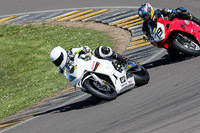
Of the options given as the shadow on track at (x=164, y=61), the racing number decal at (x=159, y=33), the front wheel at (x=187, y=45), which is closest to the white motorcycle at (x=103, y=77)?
the front wheel at (x=187, y=45)

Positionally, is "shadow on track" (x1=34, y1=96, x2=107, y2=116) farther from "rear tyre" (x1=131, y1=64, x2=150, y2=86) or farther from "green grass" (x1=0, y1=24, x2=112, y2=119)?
"green grass" (x1=0, y1=24, x2=112, y2=119)

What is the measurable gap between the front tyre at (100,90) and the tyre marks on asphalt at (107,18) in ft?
14.4

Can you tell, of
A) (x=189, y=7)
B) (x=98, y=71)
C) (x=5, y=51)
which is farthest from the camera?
(x=5, y=51)

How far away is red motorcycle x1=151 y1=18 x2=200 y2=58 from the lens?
12.7 metres

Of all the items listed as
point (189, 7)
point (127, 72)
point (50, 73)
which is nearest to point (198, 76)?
point (127, 72)

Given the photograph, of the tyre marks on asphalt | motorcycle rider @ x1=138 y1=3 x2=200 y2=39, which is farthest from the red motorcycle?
the tyre marks on asphalt

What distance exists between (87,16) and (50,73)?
5.90 metres

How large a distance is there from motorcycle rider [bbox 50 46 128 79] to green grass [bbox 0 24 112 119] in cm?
350

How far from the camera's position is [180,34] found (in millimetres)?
12898

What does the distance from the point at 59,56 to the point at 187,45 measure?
3929mm

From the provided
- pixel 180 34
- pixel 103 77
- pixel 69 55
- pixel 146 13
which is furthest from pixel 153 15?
pixel 69 55

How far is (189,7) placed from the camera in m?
19.6

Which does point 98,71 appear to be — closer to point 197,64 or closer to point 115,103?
point 115,103

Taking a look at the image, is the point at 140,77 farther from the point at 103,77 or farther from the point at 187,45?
the point at 187,45
